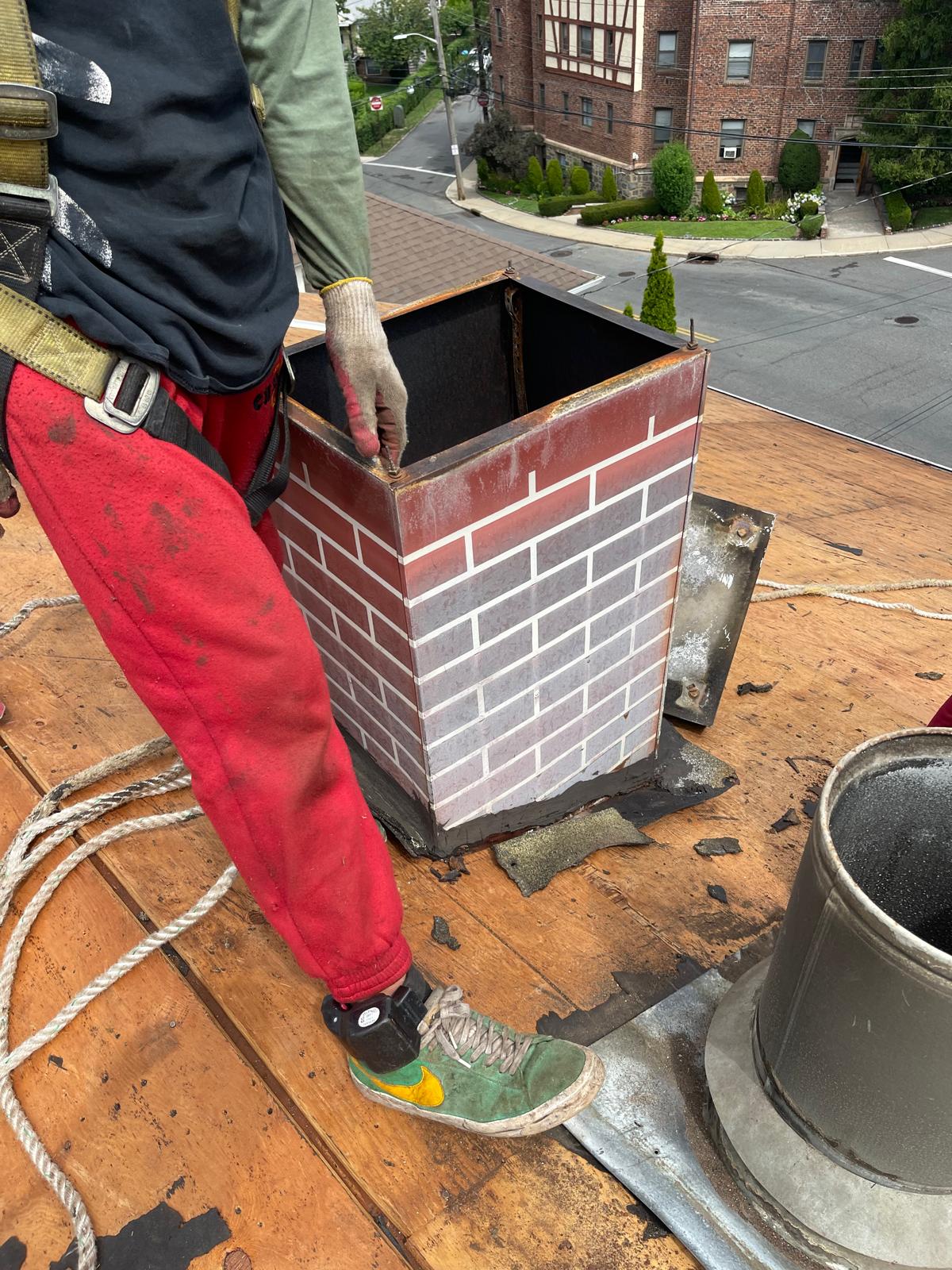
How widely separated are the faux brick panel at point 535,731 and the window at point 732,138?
109 feet

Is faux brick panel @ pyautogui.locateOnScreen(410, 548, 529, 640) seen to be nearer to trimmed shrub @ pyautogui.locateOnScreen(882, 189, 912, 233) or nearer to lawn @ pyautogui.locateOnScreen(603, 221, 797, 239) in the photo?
lawn @ pyautogui.locateOnScreen(603, 221, 797, 239)

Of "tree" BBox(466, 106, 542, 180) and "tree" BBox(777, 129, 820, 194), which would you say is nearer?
"tree" BBox(777, 129, 820, 194)

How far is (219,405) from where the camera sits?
158cm

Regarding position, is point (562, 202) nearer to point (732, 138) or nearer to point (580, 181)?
point (580, 181)

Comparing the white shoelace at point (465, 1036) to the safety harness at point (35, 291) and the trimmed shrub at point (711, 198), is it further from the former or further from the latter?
the trimmed shrub at point (711, 198)

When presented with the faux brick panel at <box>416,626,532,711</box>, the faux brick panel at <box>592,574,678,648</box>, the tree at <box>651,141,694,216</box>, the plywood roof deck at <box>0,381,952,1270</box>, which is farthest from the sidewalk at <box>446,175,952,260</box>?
the faux brick panel at <box>416,626,532,711</box>

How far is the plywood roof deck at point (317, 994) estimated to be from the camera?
5.50ft

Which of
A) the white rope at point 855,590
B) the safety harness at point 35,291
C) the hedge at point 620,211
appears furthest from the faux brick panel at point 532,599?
the hedge at point 620,211

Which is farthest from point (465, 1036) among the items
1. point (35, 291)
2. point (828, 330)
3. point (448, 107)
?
point (448, 107)

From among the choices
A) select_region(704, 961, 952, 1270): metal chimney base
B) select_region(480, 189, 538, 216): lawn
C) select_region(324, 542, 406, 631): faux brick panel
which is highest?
select_region(324, 542, 406, 631): faux brick panel

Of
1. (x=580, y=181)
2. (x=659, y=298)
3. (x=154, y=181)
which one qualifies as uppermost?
(x=154, y=181)

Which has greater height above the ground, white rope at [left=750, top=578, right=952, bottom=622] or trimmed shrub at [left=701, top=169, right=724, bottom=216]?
white rope at [left=750, top=578, right=952, bottom=622]

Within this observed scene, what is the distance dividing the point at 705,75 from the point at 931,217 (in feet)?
28.4

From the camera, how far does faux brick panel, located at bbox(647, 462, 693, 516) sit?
7.11 ft
